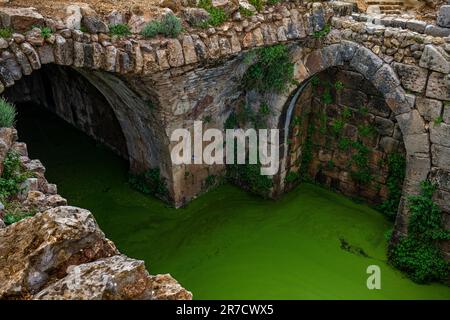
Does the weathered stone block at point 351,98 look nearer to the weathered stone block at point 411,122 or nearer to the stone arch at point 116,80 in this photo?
the weathered stone block at point 411,122

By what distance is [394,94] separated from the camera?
21.0ft

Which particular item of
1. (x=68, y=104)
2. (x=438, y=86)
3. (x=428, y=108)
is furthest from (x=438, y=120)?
(x=68, y=104)

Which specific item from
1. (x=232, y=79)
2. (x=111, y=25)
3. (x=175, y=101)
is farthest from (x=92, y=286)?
(x=232, y=79)

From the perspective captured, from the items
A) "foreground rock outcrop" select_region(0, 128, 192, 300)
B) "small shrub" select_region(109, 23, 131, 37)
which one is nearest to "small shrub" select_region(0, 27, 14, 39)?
"small shrub" select_region(109, 23, 131, 37)

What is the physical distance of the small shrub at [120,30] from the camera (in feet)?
18.1

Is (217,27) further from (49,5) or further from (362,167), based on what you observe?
(362,167)

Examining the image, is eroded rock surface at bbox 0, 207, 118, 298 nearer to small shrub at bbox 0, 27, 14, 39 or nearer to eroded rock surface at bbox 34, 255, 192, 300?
eroded rock surface at bbox 34, 255, 192, 300

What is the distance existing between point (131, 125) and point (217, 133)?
5.13 ft

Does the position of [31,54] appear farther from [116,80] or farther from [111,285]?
[111,285]

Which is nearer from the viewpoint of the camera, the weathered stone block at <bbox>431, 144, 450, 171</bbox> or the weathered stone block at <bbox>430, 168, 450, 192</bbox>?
the weathered stone block at <bbox>431, 144, 450, 171</bbox>

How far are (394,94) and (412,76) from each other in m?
0.34

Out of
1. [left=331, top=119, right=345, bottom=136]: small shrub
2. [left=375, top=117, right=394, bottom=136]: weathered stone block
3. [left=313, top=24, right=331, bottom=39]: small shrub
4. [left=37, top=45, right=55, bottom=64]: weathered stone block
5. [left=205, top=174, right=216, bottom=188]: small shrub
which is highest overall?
[left=313, top=24, right=331, bottom=39]: small shrub

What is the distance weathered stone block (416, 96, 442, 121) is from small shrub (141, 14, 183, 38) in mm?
3399

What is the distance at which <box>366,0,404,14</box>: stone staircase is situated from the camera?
24.7 ft
